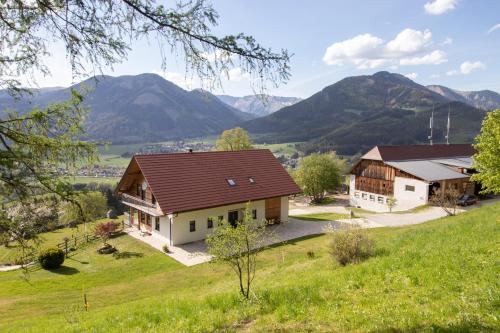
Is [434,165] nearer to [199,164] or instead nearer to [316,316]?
[199,164]

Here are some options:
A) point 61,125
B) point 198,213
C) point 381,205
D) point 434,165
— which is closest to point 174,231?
point 198,213

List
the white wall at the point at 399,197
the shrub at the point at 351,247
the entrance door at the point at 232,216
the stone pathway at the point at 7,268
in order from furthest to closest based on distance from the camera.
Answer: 1. the white wall at the point at 399,197
2. the entrance door at the point at 232,216
3. the stone pathway at the point at 7,268
4. the shrub at the point at 351,247

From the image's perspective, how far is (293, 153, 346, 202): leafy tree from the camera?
47938 millimetres

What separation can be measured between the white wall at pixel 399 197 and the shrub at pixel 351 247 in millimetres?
28993

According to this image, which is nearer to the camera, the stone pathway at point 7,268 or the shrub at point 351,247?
the shrub at point 351,247

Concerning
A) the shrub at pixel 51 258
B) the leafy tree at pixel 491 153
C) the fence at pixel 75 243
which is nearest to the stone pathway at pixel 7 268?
the fence at pixel 75 243

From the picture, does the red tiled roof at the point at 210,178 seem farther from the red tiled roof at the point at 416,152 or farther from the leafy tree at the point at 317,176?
the red tiled roof at the point at 416,152

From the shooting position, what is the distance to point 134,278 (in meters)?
20.2

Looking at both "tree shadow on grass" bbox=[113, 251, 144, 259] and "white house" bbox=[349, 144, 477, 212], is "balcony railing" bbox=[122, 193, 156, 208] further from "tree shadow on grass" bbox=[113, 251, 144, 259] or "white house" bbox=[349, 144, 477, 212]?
"white house" bbox=[349, 144, 477, 212]

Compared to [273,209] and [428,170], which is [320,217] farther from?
[428,170]

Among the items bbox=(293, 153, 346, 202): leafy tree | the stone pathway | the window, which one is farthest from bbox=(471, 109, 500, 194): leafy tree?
the stone pathway

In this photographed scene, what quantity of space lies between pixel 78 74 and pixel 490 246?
39.1 feet

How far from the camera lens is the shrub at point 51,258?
22.5 meters

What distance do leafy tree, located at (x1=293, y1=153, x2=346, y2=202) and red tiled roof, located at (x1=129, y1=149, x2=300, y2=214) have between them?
51.1 ft
